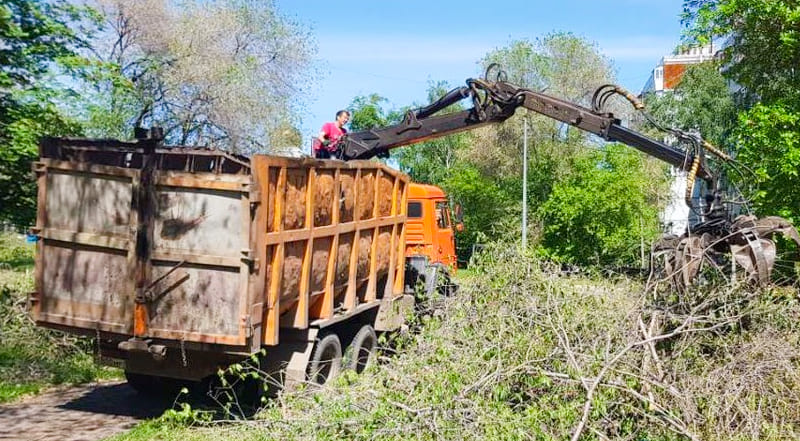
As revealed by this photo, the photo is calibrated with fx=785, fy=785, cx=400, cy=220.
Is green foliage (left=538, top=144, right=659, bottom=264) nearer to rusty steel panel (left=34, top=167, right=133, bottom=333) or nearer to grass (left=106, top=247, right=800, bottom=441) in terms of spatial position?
grass (left=106, top=247, right=800, bottom=441)

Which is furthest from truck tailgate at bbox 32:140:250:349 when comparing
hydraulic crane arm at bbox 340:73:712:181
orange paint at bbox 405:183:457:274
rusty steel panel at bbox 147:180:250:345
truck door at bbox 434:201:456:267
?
truck door at bbox 434:201:456:267

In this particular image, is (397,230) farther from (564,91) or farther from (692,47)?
(564,91)

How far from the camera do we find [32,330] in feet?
32.4

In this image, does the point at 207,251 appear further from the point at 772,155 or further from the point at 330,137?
the point at 772,155

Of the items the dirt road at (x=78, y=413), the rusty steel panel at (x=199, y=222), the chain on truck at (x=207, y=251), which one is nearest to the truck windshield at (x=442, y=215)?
the chain on truck at (x=207, y=251)

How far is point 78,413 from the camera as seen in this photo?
7.84 m

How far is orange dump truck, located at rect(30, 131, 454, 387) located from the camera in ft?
21.4

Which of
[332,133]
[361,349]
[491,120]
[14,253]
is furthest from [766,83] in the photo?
[14,253]

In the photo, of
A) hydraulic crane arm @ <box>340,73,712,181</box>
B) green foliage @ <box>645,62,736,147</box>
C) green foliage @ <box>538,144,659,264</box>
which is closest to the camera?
hydraulic crane arm @ <box>340,73,712,181</box>

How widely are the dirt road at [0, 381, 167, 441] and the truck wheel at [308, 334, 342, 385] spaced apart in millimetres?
1710

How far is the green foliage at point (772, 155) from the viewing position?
1247cm

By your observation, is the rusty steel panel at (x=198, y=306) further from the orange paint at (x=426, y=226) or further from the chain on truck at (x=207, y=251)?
the orange paint at (x=426, y=226)

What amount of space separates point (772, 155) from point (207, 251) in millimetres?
9895

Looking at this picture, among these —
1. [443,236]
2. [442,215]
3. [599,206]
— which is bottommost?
[443,236]
